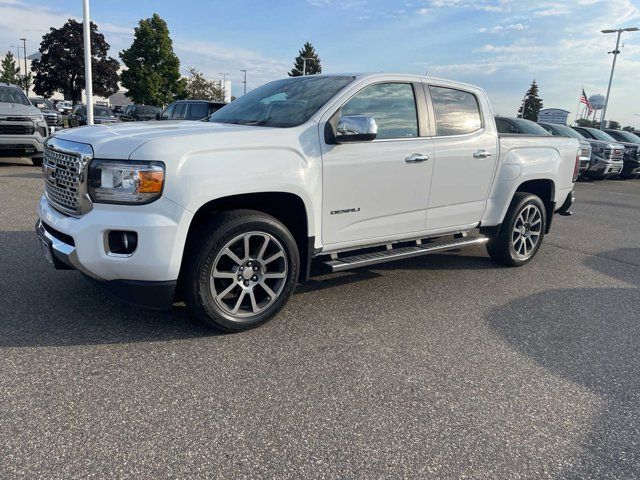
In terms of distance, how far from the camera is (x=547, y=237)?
295 inches

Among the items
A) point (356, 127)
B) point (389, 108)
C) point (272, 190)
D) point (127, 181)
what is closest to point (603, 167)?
point (389, 108)

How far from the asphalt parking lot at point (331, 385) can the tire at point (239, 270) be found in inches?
7.4

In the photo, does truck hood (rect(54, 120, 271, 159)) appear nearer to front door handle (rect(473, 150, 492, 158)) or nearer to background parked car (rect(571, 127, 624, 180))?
front door handle (rect(473, 150, 492, 158))

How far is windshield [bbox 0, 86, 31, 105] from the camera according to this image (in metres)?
11.8

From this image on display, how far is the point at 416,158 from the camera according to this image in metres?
4.28

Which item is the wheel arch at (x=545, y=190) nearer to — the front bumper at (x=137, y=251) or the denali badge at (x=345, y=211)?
the denali badge at (x=345, y=211)

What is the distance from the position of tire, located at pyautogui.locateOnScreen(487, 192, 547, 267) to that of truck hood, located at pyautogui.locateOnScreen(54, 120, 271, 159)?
3.17 metres

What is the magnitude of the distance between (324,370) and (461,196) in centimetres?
249

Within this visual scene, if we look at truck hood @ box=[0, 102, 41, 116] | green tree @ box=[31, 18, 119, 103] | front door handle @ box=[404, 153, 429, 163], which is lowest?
front door handle @ box=[404, 153, 429, 163]

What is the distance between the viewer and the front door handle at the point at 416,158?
423 centimetres

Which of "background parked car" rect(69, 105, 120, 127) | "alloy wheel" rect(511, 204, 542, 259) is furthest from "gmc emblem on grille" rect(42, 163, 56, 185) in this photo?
"background parked car" rect(69, 105, 120, 127)

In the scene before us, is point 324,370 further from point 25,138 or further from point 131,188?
point 25,138

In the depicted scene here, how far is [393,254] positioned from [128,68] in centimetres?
4554

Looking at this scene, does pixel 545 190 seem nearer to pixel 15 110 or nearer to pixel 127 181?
pixel 127 181
